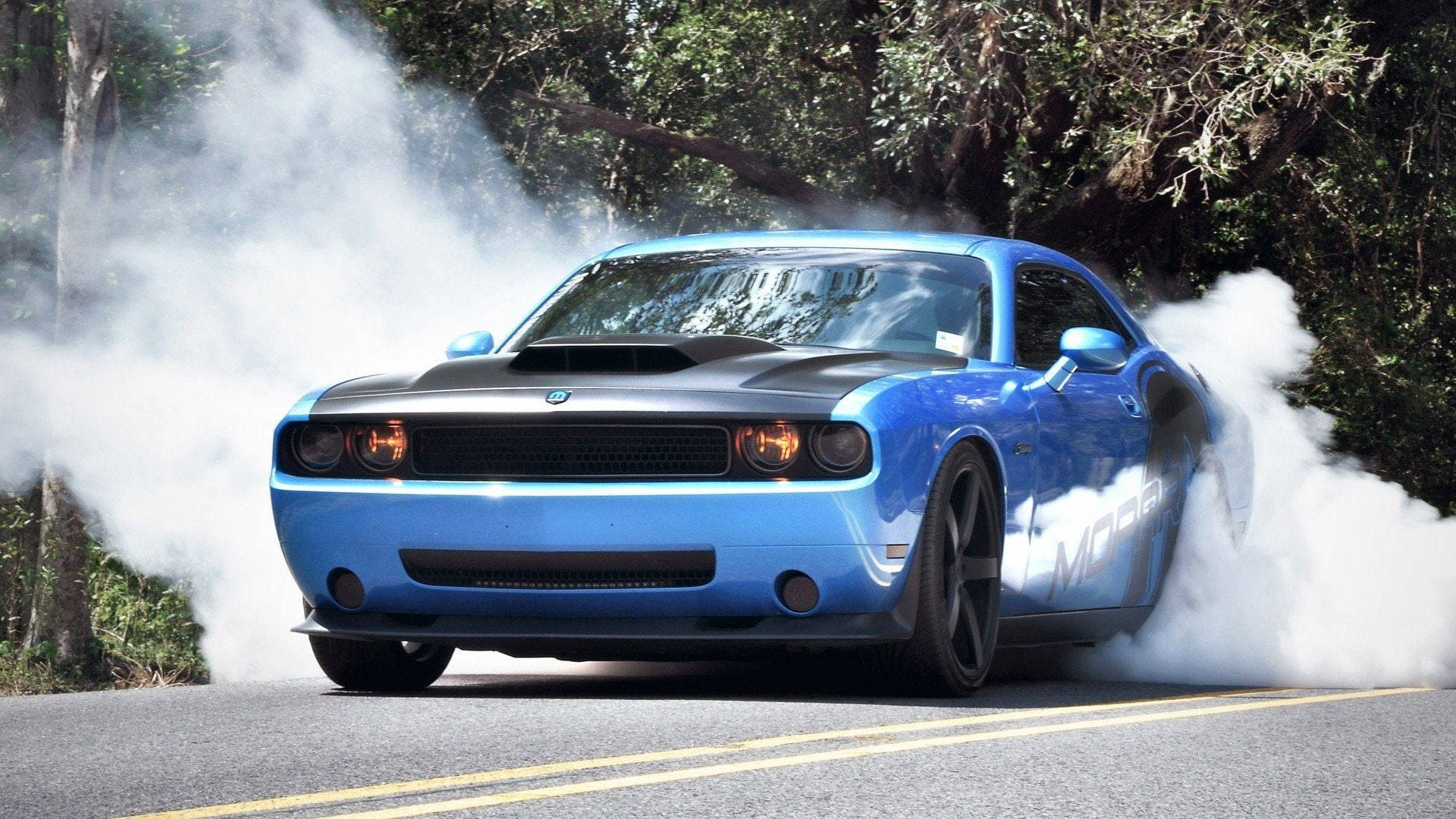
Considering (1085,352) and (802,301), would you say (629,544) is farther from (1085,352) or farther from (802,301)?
(1085,352)

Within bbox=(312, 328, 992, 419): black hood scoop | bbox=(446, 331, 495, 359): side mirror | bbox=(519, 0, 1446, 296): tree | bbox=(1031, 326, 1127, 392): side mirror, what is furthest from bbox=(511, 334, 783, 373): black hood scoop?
bbox=(519, 0, 1446, 296): tree

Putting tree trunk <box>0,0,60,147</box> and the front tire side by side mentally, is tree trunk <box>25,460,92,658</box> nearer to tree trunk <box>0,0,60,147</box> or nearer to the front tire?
tree trunk <box>0,0,60,147</box>

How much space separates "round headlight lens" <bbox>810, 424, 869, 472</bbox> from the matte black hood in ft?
0.24

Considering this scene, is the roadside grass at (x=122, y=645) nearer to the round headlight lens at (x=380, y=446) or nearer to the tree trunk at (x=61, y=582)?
the tree trunk at (x=61, y=582)

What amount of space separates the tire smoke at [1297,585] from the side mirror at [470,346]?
7.68 ft

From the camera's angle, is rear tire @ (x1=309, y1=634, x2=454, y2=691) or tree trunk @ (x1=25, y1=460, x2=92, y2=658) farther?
tree trunk @ (x1=25, y1=460, x2=92, y2=658)

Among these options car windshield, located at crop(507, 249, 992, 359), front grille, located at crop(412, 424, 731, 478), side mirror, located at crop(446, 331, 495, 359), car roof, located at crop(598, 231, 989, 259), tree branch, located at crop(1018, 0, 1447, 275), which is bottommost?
front grille, located at crop(412, 424, 731, 478)

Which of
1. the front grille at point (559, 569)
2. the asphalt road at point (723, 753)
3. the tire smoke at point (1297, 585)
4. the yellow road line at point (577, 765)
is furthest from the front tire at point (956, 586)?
the tire smoke at point (1297, 585)

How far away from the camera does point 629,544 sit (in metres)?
5.30

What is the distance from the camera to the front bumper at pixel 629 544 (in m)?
5.27

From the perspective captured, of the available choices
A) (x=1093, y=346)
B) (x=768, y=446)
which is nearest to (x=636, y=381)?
(x=768, y=446)

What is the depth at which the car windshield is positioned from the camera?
625 centimetres

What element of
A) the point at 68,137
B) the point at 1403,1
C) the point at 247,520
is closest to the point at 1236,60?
the point at 1403,1

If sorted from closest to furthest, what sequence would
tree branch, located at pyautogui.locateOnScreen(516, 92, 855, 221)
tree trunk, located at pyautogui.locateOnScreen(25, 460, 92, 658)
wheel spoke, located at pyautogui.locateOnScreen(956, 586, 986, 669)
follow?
wheel spoke, located at pyautogui.locateOnScreen(956, 586, 986, 669) → tree trunk, located at pyautogui.locateOnScreen(25, 460, 92, 658) → tree branch, located at pyautogui.locateOnScreen(516, 92, 855, 221)
